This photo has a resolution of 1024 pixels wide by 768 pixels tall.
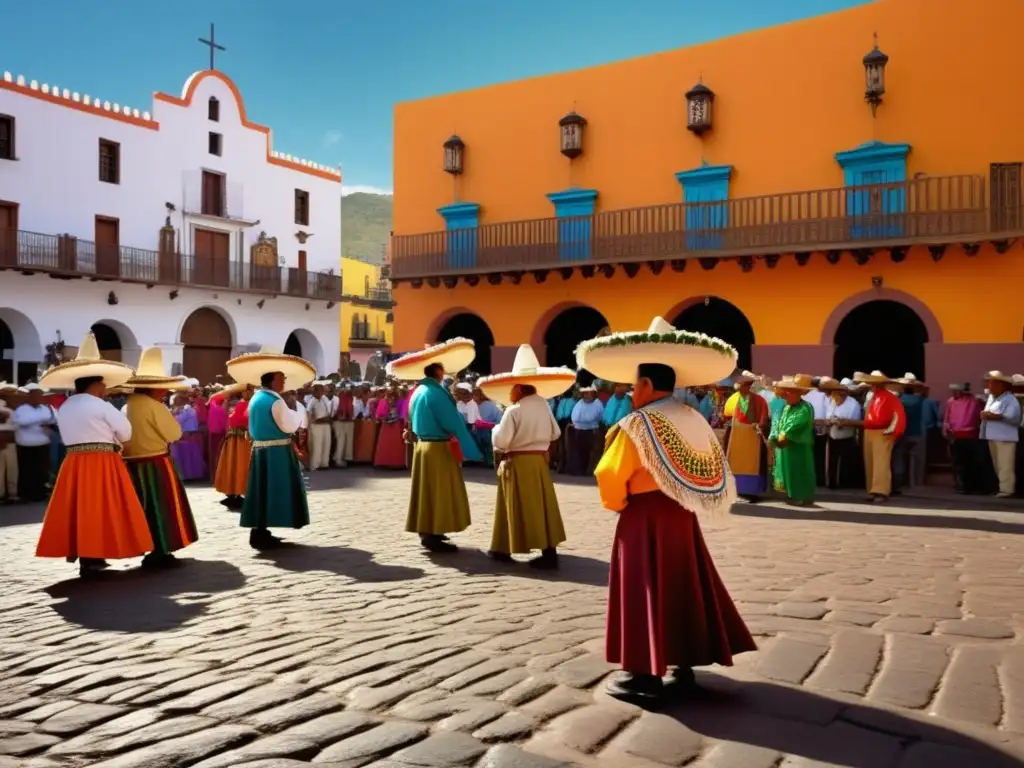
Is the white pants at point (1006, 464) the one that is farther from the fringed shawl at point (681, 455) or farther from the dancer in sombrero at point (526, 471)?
the fringed shawl at point (681, 455)

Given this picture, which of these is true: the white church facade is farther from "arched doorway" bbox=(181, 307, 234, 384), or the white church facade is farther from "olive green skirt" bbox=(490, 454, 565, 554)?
"olive green skirt" bbox=(490, 454, 565, 554)

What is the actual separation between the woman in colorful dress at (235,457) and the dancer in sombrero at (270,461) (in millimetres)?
2811

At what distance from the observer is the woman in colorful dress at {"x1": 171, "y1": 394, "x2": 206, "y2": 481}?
16.2 meters

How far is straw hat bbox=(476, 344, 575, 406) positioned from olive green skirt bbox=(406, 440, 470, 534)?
30.9 inches

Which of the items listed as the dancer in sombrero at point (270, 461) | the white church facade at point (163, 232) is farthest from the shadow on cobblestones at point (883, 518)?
the white church facade at point (163, 232)

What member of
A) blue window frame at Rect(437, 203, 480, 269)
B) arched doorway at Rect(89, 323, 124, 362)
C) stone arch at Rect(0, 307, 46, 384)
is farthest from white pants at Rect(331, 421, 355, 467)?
arched doorway at Rect(89, 323, 124, 362)

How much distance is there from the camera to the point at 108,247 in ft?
96.0

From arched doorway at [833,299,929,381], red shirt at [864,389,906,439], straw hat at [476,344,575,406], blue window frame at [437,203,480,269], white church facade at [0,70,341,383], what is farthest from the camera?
white church facade at [0,70,341,383]

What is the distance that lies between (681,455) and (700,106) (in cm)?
1724

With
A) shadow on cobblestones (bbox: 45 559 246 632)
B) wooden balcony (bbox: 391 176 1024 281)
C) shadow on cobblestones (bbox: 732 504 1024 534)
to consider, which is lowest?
shadow on cobblestones (bbox: 732 504 1024 534)

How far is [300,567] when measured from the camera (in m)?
8.09

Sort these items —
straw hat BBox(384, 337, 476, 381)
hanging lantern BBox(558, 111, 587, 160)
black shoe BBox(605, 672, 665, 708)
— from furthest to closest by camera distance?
hanging lantern BBox(558, 111, 587, 160), straw hat BBox(384, 337, 476, 381), black shoe BBox(605, 672, 665, 708)

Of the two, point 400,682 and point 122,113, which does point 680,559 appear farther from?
point 122,113

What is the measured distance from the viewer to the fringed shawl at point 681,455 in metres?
4.57
